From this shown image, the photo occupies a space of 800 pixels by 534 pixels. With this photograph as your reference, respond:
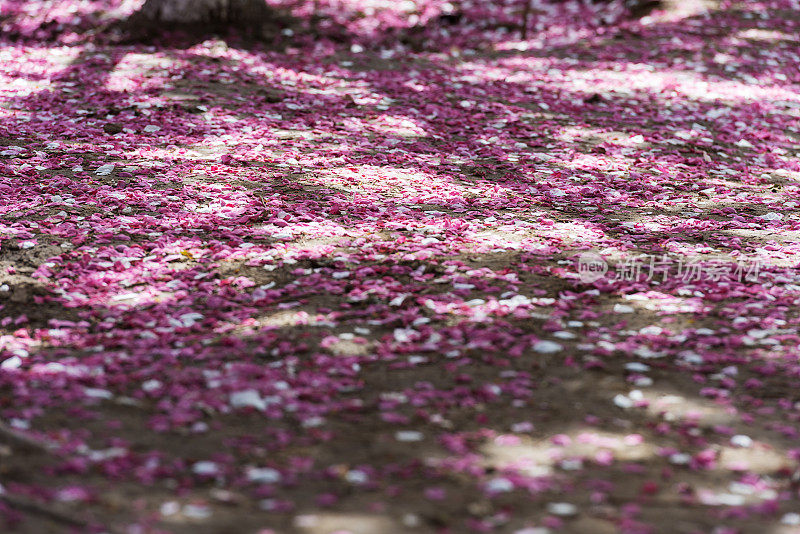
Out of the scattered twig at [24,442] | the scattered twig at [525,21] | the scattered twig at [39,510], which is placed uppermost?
the scattered twig at [525,21]

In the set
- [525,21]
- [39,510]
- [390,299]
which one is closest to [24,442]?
[39,510]

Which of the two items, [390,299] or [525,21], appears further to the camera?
[525,21]

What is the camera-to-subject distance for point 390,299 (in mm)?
4938

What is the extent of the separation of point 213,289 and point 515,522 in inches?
107

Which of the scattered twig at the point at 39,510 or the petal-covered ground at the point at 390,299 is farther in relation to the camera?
the petal-covered ground at the point at 390,299

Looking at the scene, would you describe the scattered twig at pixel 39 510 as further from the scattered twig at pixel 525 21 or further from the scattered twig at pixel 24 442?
the scattered twig at pixel 525 21

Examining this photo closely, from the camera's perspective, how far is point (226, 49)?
1048 centimetres

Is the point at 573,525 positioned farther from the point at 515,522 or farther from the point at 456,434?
the point at 456,434

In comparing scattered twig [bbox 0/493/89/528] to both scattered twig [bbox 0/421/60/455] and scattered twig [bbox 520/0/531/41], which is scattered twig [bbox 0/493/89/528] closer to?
scattered twig [bbox 0/421/60/455]

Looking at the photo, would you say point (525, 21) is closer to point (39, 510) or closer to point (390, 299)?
point (390, 299)

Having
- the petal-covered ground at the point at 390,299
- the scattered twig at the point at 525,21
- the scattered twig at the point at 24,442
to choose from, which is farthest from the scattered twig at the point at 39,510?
the scattered twig at the point at 525,21

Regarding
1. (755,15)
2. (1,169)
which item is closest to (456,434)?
(1,169)

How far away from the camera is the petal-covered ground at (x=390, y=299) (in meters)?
3.25

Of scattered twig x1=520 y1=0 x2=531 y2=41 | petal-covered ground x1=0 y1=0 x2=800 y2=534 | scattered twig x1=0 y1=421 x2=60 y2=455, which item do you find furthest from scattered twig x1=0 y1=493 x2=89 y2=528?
scattered twig x1=520 y1=0 x2=531 y2=41
